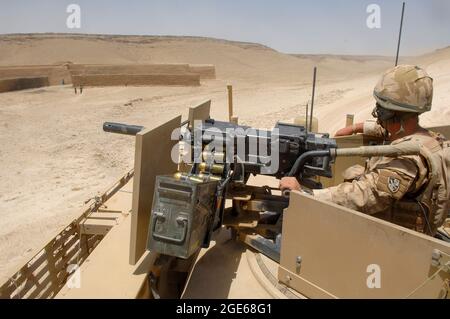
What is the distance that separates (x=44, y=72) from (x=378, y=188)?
110 feet

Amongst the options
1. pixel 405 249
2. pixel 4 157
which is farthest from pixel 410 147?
pixel 4 157

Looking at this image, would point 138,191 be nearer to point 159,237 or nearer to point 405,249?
point 159,237

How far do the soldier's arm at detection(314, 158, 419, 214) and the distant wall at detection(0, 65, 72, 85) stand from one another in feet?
104

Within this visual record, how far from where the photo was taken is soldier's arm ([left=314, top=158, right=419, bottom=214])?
2.64m

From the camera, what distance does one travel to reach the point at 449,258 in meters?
2.04

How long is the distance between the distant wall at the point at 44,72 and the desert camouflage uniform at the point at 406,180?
31612mm

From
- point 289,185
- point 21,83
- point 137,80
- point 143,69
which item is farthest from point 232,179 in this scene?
point 143,69

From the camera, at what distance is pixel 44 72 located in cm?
3216

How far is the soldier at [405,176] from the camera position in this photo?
266 cm

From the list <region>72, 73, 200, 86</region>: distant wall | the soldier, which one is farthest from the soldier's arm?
<region>72, 73, 200, 86</region>: distant wall

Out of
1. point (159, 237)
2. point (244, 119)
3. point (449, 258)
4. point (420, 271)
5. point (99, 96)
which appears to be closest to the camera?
point (449, 258)

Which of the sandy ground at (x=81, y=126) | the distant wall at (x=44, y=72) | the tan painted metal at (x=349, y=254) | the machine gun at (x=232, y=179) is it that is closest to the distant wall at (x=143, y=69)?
the distant wall at (x=44, y=72)

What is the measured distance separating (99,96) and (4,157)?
429 inches

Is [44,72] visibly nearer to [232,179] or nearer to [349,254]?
[232,179]
